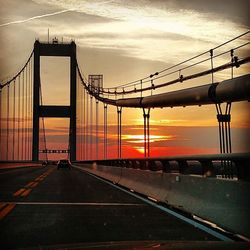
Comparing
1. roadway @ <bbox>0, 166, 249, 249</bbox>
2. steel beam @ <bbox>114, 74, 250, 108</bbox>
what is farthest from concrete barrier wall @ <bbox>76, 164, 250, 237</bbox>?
steel beam @ <bbox>114, 74, 250, 108</bbox>

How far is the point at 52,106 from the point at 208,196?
2682 inches

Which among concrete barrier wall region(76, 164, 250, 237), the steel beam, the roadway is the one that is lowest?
the roadway

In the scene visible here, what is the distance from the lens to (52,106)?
76.3 metres

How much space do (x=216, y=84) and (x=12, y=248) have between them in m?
17.3

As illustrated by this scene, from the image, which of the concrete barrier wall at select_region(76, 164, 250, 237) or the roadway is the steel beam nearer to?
the concrete barrier wall at select_region(76, 164, 250, 237)

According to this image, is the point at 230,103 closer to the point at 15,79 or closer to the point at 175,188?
the point at 175,188

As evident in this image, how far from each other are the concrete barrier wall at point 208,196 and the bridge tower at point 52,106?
60.4m

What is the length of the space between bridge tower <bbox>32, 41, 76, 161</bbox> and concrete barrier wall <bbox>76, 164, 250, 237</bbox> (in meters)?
60.4

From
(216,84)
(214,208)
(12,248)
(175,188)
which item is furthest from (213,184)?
(216,84)

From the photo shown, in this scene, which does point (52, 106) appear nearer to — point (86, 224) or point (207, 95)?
point (207, 95)

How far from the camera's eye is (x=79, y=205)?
12648 millimetres

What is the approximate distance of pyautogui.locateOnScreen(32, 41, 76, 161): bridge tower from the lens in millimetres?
74188

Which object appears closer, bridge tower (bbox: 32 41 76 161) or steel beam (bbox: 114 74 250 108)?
steel beam (bbox: 114 74 250 108)

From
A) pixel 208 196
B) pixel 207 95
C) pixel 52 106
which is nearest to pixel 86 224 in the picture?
pixel 208 196
